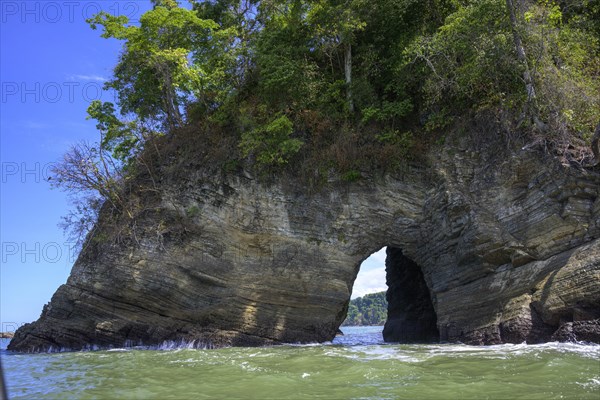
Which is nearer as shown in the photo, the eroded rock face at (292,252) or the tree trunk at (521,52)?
the eroded rock face at (292,252)

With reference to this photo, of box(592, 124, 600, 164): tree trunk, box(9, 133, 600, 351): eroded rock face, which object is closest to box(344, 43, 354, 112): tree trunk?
box(9, 133, 600, 351): eroded rock face

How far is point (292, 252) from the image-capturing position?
15.4 metres

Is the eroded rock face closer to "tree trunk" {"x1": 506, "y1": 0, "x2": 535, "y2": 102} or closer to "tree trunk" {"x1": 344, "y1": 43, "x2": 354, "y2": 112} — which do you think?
"tree trunk" {"x1": 506, "y1": 0, "x2": 535, "y2": 102}

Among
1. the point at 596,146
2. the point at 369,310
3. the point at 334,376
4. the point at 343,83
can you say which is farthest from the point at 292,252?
the point at 369,310

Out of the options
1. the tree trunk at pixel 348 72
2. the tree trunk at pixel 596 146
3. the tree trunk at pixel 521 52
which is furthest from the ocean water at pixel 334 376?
the tree trunk at pixel 348 72

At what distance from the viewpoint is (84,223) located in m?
16.7

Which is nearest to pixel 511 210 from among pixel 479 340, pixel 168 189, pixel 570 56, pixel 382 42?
pixel 479 340

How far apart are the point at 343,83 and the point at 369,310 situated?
320ft

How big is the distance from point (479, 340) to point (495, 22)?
907 cm

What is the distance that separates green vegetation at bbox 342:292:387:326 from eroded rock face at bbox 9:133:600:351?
298 ft

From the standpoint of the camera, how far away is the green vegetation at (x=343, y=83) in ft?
45.5

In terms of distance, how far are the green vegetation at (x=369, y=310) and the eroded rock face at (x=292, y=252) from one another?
90.7 meters

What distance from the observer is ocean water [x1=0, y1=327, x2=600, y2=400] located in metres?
5.95

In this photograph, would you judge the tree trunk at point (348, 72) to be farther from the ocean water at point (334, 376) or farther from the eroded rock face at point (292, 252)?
the ocean water at point (334, 376)
